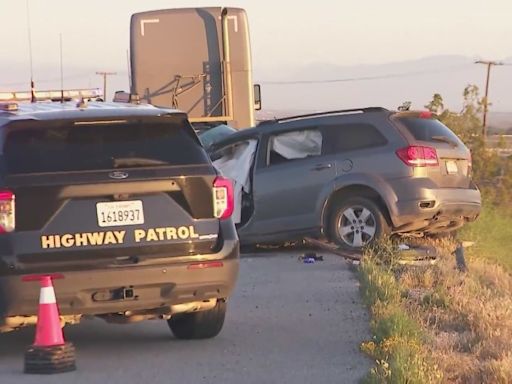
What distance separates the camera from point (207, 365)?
295 inches

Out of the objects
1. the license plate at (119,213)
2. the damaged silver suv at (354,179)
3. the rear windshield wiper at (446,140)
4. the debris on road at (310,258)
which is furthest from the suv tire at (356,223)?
the license plate at (119,213)

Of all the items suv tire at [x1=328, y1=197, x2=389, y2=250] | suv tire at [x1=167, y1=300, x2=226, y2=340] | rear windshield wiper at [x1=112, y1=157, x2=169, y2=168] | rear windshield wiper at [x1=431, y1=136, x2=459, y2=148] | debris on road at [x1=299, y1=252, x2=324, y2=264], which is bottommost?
debris on road at [x1=299, y1=252, x2=324, y2=264]

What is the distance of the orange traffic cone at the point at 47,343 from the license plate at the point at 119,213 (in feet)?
1.73

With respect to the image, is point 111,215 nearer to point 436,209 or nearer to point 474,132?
point 436,209

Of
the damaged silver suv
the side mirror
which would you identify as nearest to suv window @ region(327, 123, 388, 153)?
the damaged silver suv

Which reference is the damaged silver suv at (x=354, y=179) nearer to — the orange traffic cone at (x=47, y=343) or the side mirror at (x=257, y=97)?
the orange traffic cone at (x=47, y=343)

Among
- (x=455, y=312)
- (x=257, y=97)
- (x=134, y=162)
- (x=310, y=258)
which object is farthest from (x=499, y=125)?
(x=134, y=162)

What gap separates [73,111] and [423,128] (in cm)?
636

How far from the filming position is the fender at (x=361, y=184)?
12961 mm

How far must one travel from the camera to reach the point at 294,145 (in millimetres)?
13781

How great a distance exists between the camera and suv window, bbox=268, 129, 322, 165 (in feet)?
44.7

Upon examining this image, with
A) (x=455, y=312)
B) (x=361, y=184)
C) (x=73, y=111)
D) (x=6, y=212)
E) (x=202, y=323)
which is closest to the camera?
(x=6, y=212)

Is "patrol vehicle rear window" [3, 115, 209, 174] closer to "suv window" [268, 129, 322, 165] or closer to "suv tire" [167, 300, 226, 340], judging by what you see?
"suv tire" [167, 300, 226, 340]

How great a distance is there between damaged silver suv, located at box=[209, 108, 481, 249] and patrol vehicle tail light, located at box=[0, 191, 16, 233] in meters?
6.51
